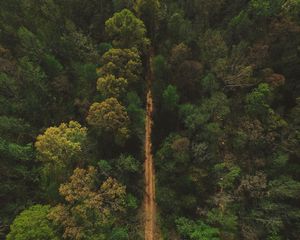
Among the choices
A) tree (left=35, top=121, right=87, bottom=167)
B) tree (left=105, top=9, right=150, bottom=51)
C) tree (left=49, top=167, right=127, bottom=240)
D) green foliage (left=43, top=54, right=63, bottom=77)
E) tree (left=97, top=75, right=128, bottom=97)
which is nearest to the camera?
tree (left=49, top=167, right=127, bottom=240)

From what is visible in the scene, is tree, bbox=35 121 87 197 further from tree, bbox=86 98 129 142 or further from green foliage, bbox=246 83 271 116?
green foliage, bbox=246 83 271 116

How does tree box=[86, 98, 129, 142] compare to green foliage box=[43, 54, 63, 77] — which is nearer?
tree box=[86, 98, 129, 142]

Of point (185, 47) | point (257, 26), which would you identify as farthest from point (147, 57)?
point (257, 26)


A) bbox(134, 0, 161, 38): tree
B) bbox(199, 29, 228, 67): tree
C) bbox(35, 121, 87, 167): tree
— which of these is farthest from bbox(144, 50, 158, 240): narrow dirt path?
bbox(35, 121, 87, 167): tree

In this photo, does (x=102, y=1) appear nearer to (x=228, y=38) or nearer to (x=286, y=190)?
(x=228, y=38)

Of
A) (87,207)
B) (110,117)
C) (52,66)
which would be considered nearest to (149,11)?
(52,66)

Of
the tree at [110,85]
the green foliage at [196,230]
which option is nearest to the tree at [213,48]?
the tree at [110,85]
